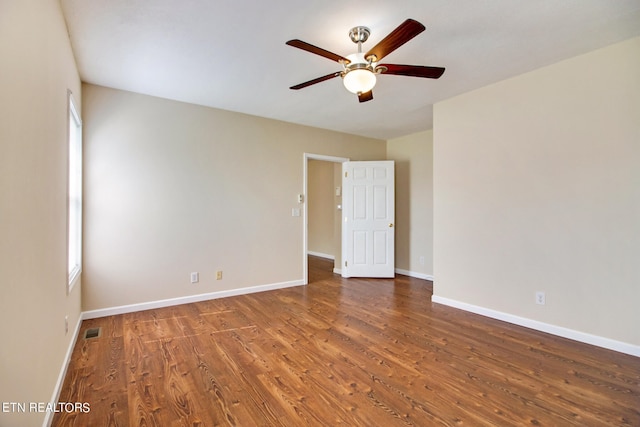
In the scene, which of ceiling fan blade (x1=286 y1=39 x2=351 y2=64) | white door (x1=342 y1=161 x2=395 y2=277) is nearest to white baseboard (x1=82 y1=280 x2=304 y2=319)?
white door (x1=342 y1=161 x2=395 y2=277)

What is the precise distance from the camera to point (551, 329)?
9.37 feet

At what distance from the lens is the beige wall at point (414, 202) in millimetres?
5113

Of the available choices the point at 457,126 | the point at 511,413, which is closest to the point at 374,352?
the point at 511,413

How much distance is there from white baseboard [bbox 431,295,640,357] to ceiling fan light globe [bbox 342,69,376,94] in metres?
2.71

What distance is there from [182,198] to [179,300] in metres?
1.24

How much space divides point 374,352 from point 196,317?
195 cm

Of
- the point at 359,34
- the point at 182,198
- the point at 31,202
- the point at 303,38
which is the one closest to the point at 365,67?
the point at 359,34

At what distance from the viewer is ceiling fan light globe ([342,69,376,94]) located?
2158mm

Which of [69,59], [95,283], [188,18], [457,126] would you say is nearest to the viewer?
[188,18]

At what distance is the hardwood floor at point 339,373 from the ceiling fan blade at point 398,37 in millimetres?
2208

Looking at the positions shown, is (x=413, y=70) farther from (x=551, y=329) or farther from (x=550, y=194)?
(x=551, y=329)

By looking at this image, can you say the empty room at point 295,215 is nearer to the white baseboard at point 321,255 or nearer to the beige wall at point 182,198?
the beige wall at point 182,198

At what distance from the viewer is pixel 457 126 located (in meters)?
3.58

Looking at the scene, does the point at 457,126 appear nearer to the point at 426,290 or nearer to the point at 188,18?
the point at 426,290
